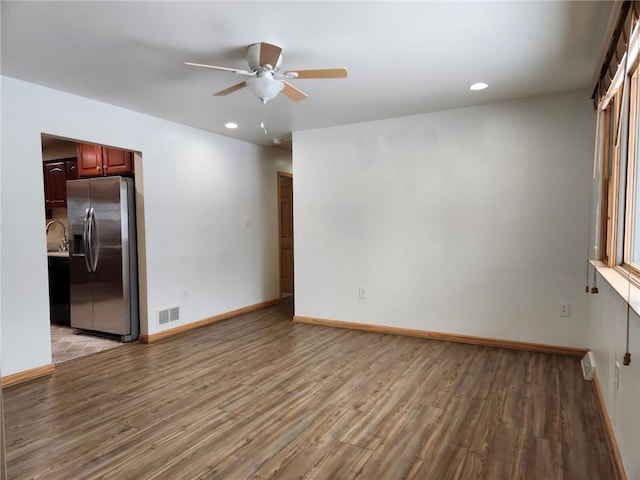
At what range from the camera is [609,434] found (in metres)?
2.22

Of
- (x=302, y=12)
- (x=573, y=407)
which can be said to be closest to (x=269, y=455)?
(x=573, y=407)

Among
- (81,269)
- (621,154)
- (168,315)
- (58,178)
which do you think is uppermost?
(58,178)

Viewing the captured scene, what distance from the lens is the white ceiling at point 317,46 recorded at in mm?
2139

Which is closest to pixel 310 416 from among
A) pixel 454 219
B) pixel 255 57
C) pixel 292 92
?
pixel 292 92

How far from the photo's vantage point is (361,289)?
461cm

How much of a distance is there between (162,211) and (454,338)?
348cm

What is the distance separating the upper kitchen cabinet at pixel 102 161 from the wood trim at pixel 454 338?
2.72 meters

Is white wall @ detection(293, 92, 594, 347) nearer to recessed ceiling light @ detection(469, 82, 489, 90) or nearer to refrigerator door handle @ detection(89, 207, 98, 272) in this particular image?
recessed ceiling light @ detection(469, 82, 489, 90)

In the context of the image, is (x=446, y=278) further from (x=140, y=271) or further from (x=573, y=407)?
(x=140, y=271)

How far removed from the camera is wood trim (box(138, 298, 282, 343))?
4242 millimetres

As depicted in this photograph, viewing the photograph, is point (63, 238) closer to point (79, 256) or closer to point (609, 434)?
point (79, 256)

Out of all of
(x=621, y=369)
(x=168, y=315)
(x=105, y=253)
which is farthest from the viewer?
(x=168, y=315)

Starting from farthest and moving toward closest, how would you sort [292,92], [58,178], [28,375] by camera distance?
[58,178], [28,375], [292,92]

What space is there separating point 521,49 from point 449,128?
1448 mm
